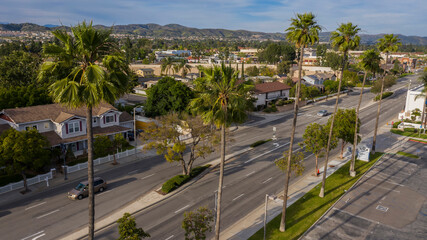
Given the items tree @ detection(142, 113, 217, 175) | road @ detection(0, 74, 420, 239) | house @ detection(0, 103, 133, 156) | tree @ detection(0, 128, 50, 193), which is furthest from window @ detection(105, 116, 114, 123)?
tree @ detection(0, 128, 50, 193)

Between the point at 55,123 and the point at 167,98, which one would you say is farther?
the point at 167,98

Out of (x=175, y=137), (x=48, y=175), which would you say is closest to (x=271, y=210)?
(x=175, y=137)

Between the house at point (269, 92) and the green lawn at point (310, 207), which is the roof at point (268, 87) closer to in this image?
the house at point (269, 92)

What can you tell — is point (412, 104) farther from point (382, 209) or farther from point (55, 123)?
point (55, 123)

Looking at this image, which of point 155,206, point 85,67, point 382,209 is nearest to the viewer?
point 85,67

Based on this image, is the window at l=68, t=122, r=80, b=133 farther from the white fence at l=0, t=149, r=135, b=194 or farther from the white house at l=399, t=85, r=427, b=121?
the white house at l=399, t=85, r=427, b=121

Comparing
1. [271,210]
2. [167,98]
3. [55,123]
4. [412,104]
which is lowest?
[271,210]

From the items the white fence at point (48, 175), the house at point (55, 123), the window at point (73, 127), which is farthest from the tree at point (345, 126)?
the window at point (73, 127)
